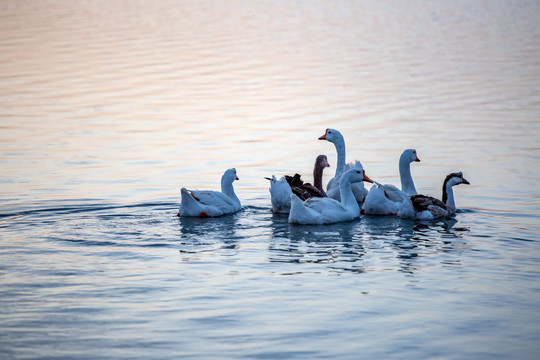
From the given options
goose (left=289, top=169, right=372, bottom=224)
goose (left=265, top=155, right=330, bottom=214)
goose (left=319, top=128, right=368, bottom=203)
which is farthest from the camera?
goose (left=319, top=128, right=368, bottom=203)

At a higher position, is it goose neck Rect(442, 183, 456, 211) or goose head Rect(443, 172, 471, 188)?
goose head Rect(443, 172, 471, 188)

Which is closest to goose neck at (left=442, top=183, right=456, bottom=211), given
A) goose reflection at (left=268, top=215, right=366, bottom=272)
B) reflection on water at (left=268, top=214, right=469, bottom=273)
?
reflection on water at (left=268, top=214, right=469, bottom=273)

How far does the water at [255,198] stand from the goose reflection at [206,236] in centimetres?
5

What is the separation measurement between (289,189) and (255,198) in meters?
1.63

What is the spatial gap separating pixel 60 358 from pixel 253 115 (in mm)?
16315

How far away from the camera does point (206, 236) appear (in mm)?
12641

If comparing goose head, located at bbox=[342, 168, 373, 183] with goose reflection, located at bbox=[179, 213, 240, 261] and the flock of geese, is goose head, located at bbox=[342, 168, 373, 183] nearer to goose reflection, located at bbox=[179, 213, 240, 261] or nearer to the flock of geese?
the flock of geese

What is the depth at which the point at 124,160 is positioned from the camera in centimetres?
1861

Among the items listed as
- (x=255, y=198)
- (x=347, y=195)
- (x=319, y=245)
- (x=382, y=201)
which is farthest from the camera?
(x=255, y=198)

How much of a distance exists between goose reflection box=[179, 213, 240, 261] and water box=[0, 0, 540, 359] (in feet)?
0.18

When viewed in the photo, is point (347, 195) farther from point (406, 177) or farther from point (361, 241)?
point (361, 241)

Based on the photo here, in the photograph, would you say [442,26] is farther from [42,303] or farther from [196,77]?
[42,303]

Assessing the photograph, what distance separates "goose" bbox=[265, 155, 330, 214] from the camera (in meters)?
14.1

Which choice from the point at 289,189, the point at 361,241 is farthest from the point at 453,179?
the point at 361,241
